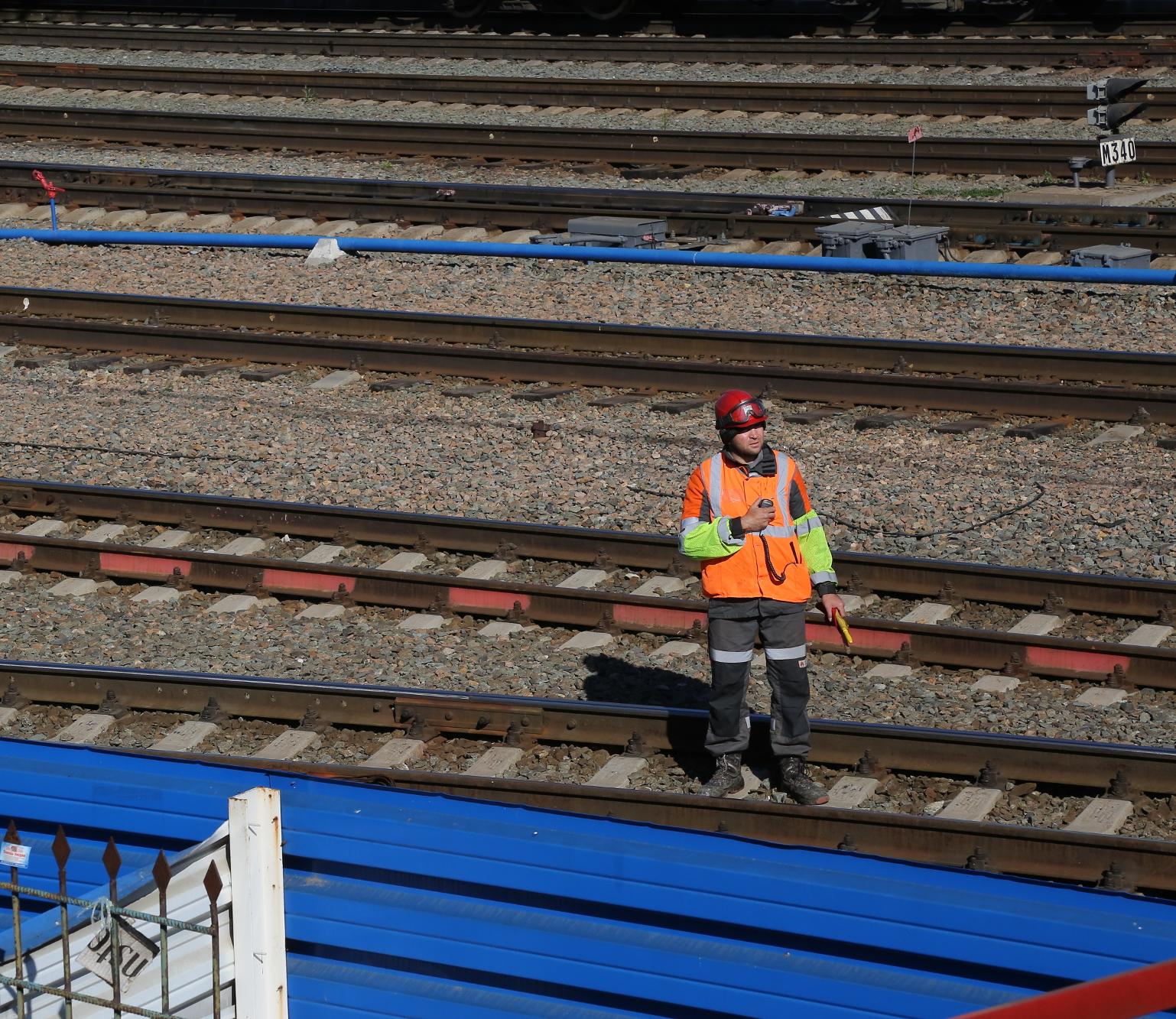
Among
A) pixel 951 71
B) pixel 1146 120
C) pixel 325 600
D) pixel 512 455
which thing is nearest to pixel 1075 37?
pixel 951 71

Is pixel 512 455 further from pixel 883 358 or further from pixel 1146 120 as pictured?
pixel 1146 120

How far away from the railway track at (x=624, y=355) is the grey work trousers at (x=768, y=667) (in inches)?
187

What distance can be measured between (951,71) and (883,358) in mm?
10021

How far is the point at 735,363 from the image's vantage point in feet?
40.4

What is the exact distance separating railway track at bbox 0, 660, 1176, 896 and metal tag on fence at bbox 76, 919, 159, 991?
1.82 m

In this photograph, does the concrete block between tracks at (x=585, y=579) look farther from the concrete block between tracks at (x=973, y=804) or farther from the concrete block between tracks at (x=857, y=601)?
the concrete block between tracks at (x=973, y=804)

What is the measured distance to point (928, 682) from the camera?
25.6 ft

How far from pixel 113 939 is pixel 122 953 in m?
0.12

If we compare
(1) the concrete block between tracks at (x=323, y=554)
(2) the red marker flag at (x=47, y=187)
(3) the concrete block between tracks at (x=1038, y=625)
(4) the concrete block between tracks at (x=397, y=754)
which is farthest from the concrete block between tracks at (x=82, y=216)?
(3) the concrete block between tracks at (x=1038, y=625)

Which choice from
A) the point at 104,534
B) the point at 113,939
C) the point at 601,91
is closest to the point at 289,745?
the point at 113,939

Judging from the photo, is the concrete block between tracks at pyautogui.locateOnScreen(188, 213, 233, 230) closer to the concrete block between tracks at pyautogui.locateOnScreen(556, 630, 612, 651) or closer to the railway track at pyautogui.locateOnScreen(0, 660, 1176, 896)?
the railway track at pyautogui.locateOnScreen(0, 660, 1176, 896)

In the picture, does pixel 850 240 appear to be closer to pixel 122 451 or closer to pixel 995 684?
pixel 122 451

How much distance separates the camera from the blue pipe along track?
1310cm

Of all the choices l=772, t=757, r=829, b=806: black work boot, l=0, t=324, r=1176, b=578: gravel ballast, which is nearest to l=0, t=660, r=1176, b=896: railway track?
l=772, t=757, r=829, b=806: black work boot
